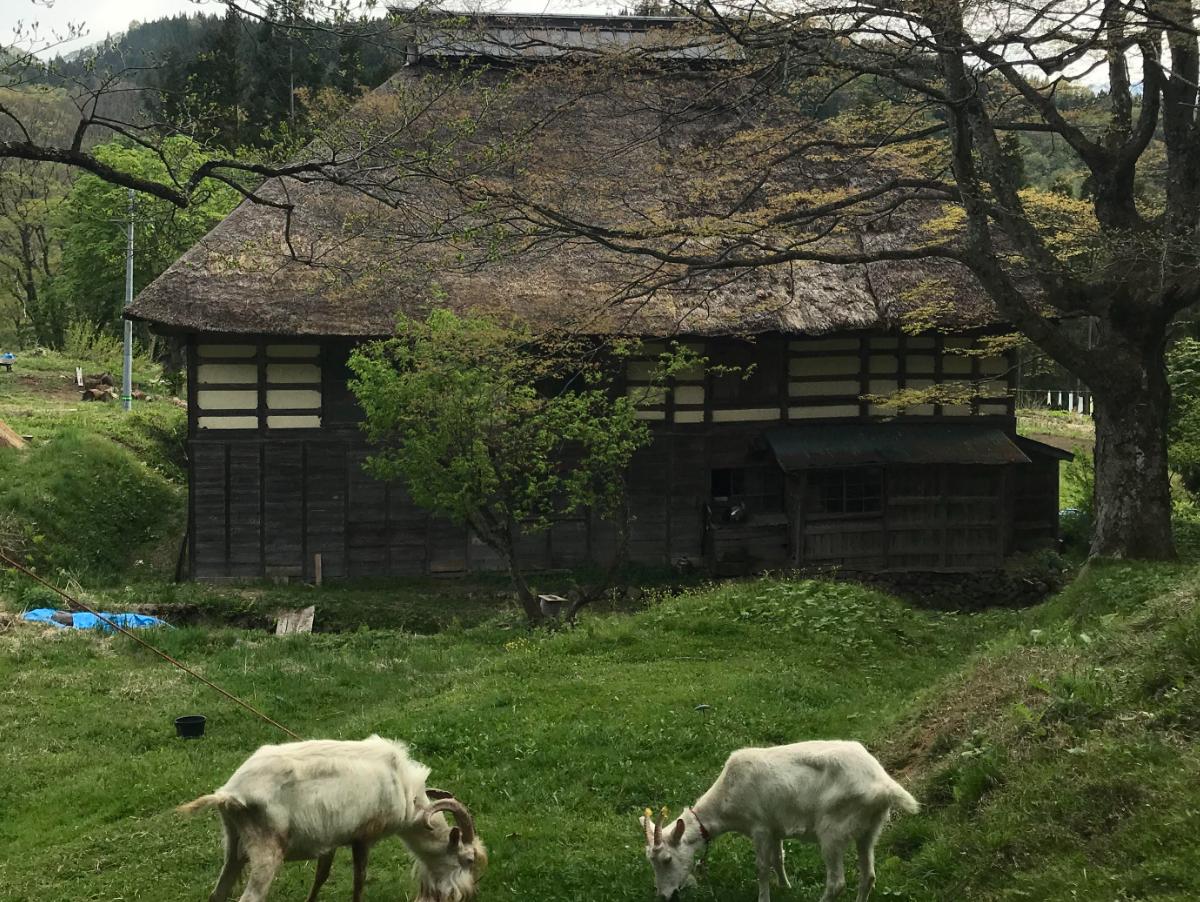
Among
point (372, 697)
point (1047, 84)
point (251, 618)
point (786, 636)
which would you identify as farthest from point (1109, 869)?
point (251, 618)

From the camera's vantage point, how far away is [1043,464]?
22.3 meters

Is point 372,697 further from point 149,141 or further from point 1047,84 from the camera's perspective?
point 1047,84

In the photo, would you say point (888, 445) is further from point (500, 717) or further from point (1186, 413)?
point (500, 717)

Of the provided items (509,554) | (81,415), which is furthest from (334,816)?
(81,415)

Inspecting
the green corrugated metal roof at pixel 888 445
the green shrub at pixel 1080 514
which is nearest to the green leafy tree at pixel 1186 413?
the green shrub at pixel 1080 514

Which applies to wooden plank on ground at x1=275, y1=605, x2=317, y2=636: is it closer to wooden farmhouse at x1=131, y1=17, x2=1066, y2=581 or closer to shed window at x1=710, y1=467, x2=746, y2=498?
wooden farmhouse at x1=131, y1=17, x2=1066, y2=581

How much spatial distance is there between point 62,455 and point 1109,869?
2206 cm

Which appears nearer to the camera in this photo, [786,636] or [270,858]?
[270,858]

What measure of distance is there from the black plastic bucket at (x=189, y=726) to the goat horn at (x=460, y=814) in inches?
199

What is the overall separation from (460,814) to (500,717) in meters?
3.42

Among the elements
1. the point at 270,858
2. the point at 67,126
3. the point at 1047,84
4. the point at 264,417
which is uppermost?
the point at 67,126

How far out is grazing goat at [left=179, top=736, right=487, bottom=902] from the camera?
553 centimetres

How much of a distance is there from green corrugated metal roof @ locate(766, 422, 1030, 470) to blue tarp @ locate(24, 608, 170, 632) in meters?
11.1

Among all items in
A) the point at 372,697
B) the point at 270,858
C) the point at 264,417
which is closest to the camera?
the point at 270,858
